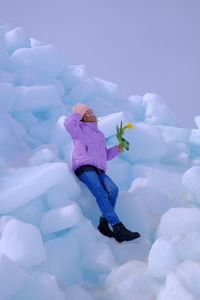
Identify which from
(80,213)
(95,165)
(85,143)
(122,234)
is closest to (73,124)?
(85,143)

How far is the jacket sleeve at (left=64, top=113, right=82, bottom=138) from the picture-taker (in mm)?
2424

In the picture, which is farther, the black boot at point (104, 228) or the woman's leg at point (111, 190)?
the woman's leg at point (111, 190)

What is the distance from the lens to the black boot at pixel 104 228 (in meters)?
2.22

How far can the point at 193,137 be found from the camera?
412cm

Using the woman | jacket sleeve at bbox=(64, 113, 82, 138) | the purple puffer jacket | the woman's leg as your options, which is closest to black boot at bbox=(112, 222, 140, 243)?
the woman

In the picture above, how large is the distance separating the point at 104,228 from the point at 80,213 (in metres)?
0.20

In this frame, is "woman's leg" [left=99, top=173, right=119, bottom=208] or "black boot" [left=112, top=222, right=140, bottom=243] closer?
"black boot" [left=112, top=222, right=140, bottom=243]

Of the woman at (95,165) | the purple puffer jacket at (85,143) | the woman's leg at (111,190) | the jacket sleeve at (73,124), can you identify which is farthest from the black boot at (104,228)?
the jacket sleeve at (73,124)

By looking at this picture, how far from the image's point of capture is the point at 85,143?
249 cm

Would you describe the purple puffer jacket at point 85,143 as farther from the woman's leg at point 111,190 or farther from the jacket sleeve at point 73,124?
the woman's leg at point 111,190

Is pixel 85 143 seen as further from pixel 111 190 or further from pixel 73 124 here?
pixel 111 190

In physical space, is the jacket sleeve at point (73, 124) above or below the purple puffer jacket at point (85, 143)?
above

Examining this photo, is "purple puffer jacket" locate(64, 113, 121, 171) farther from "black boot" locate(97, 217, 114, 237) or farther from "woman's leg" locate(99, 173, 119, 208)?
"black boot" locate(97, 217, 114, 237)

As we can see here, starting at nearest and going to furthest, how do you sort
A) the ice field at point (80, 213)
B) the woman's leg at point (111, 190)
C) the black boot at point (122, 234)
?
the ice field at point (80, 213)
the black boot at point (122, 234)
the woman's leg at point (111, 190)
